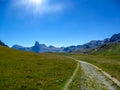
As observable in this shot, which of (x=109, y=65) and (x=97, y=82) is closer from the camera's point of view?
(x=97, y=82)

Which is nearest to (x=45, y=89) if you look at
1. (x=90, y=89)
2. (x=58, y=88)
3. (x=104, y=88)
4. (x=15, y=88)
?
(x=58, y=88)

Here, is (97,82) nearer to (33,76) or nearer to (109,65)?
(33,76)

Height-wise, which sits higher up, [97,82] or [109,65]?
[109,65]

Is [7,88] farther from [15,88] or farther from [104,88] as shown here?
[104,88]

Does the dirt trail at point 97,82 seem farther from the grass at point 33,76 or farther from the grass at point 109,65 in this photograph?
the grass at point 109,65

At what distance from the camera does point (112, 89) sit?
24594 mm

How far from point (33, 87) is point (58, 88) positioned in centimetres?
281

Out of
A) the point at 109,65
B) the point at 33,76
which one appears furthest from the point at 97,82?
the point at 109,65

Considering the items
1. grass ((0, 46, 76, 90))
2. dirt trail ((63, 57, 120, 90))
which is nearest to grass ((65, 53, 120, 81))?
dirt trail ((63, 57, 120, 90))

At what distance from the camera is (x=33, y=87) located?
83.3ft

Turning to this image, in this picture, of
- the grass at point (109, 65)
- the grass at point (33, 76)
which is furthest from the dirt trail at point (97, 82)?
the grass at point (109, 65)

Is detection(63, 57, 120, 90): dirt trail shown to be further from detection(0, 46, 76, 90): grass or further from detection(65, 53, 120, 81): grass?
detection(65, 53, 120, 81): grass

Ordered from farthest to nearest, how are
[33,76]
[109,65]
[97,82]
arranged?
[109,65] → [33,76] → [97,82]

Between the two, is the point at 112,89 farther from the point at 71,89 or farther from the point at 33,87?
the point at 33,87
